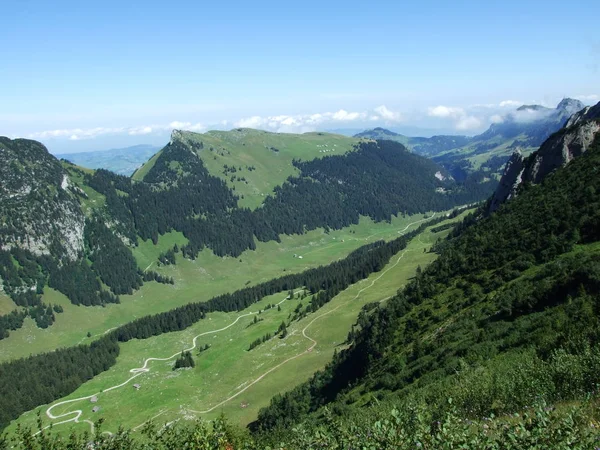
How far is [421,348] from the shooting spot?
71438 mm

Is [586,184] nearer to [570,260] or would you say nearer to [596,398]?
[570,260]

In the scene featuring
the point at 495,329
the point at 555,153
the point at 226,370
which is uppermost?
the point at 555,153

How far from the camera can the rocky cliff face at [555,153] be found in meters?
113

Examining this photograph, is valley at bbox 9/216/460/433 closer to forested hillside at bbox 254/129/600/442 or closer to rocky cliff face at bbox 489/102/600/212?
forested hillside at bbox 254/129/600/442

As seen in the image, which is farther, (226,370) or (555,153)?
(226,370)

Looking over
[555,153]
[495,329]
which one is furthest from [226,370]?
[555,153]

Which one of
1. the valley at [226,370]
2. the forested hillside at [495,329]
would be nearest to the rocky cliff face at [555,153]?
the forested hillside at [495,329]

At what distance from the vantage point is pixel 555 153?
118 meters

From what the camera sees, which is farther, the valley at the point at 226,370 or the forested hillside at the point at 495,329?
the valley at the point at 226,370

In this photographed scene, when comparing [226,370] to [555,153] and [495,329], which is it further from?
[555,153]

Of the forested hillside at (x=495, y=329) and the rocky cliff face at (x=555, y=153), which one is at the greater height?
the rocky cliff face at (x=555, y=153)

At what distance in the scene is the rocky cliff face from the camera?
371 ft

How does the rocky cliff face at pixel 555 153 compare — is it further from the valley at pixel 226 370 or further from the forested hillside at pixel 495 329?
the valley at pixel 226 370

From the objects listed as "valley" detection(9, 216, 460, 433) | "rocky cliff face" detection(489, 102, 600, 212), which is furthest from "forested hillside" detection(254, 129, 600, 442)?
"valley" detection(9, 216, 460, 433)
